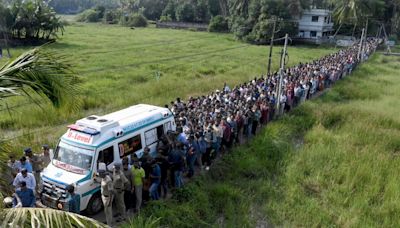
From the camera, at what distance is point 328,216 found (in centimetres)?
1030

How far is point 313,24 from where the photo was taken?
60.6 metres

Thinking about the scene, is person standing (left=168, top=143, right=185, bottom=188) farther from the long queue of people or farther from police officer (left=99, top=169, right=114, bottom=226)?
police officer (left=99, top=169, right=114, bottom=226)

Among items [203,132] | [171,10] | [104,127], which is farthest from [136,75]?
[171,10]

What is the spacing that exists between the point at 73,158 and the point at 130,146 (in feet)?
4.78

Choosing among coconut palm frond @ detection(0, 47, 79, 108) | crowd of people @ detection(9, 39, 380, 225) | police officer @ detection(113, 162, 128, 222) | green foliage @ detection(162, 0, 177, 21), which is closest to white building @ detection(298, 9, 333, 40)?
green foliage @ detection(162, 0, 177, 21)

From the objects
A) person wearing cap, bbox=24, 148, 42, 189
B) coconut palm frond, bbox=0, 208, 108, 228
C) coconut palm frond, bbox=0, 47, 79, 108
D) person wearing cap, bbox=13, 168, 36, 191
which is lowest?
person wearing cap, bbox=24, 148, 42, 189

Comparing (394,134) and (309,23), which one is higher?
(309,23)

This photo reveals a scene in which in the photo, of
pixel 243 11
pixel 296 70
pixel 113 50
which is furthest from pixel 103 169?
pixel 243 11

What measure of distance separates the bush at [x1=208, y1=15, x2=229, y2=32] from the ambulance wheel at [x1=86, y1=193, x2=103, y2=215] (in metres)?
62.7

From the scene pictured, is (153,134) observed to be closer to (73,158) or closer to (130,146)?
(130,146)

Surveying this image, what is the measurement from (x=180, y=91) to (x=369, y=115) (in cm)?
1011

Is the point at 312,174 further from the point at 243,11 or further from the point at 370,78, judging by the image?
the point at 243,11

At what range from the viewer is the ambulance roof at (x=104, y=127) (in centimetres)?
929

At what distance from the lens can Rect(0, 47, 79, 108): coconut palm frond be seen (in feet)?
13.8
